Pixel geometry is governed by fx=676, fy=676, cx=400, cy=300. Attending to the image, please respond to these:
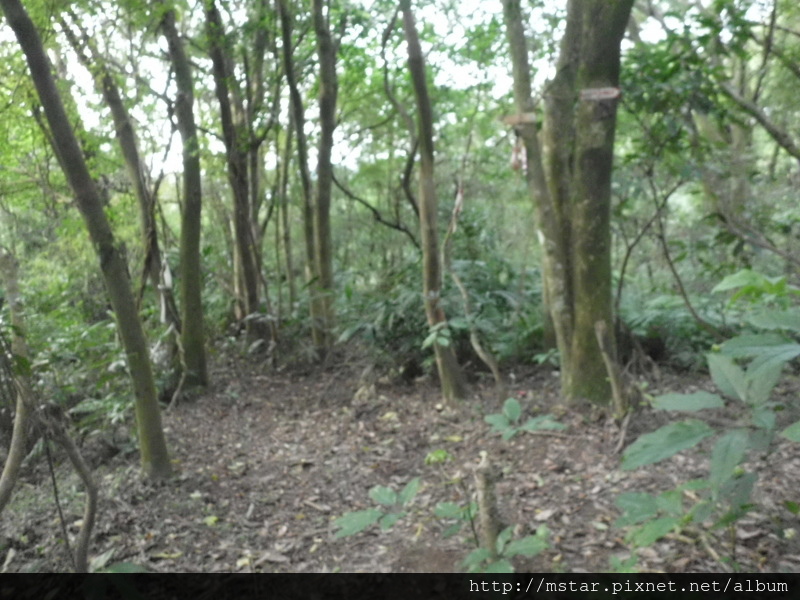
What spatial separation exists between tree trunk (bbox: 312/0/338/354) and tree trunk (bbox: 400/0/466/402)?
2.02 metres

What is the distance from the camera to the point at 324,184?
876 cm

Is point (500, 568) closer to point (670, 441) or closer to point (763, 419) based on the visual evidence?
point (670, 441)

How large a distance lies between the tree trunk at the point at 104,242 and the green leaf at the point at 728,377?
3.76 meters

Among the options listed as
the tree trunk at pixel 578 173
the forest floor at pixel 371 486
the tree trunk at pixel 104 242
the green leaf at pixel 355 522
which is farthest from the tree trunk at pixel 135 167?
the green leaf at pixel 355 522

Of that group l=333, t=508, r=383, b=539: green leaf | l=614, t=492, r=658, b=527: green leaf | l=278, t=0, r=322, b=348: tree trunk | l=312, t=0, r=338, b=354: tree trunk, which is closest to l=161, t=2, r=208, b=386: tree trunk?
l=278, t=0, r=322, b=348: tree trunk

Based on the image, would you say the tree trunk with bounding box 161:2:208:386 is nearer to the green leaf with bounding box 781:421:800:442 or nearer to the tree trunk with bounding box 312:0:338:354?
the tree trunk with bounding box 312:0:338:354

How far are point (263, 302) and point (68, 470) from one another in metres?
4.59

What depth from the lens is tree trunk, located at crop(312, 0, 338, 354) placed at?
788cm

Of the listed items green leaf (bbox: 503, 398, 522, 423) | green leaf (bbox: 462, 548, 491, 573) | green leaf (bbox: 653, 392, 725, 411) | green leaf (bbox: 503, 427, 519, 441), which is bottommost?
green leaf (bbox: 462, 548, 491, 573)

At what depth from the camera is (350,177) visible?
13289 millimetres

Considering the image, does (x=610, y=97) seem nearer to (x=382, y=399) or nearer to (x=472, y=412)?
(x=472, y=412)

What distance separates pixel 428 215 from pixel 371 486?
2.52 meters

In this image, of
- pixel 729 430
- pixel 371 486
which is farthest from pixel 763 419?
pixel 371 486

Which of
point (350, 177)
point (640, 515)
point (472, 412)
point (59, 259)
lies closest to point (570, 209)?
point (472, 412)
